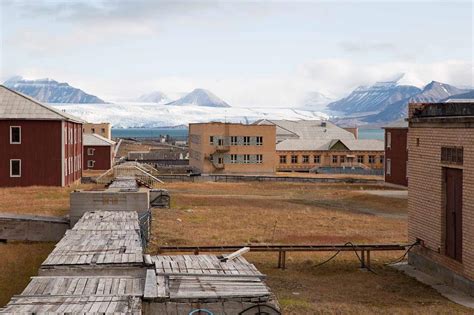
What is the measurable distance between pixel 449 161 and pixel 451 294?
172 inches

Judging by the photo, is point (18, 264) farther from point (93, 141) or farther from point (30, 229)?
point (93, 141)

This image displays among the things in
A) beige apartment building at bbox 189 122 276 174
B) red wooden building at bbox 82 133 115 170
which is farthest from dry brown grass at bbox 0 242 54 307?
red wooden building at bbox 82 133 115 170

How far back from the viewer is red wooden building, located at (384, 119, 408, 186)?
219 ft

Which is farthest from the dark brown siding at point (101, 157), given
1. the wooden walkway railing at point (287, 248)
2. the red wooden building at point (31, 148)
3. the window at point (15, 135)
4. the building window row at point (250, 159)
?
the wooden walkway railing at point (287, 248)

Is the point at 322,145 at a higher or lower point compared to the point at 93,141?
lower

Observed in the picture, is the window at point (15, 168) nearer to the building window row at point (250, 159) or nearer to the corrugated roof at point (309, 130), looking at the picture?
the building window row at point (250, 159)

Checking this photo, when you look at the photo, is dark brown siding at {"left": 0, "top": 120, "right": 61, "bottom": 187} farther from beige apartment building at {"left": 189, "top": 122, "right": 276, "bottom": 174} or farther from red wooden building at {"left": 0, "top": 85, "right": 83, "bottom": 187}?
beige apartment building at {"left": 189, "top": 122, "right": 276, "bottom": 174}

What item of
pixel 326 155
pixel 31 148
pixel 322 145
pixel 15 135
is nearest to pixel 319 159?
pixel 326 155

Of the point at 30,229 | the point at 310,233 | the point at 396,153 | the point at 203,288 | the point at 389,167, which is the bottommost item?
the point at 310,233

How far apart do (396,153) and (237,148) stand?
22338mm

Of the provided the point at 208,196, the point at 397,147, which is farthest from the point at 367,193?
the point at 208,196

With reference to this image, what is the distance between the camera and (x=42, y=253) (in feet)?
A: 86.3

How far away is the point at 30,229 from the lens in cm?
2939

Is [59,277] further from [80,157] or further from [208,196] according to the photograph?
[80,157]
